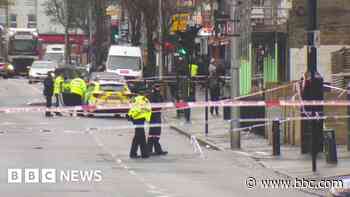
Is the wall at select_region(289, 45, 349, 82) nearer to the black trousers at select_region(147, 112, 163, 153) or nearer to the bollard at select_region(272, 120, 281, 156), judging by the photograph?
the bollard at select_region(272, 120, 281, 156)

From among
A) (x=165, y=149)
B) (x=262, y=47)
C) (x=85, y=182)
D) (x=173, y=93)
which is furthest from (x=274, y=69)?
(x=85, y=182)

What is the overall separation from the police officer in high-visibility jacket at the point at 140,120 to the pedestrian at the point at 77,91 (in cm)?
1689

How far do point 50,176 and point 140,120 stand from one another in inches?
184

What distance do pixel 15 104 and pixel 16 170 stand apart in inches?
A: 1032

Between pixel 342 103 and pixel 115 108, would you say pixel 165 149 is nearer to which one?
pixel 342 103

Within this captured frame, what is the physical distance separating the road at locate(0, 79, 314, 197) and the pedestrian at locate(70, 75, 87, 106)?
5.53 m

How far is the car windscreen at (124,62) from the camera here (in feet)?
178

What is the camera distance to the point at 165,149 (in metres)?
25.3

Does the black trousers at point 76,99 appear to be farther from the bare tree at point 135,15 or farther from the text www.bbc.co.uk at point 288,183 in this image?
the text www.bbc.co.uk at point 288,183

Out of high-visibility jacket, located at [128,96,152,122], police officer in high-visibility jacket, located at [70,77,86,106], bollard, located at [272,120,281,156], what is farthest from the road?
police officer in high-visibility jacket, located at [70,77,86,106]

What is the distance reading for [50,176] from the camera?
18.2 m

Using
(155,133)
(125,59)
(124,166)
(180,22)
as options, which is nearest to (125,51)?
(125,59)

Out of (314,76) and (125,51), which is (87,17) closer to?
(125,51)

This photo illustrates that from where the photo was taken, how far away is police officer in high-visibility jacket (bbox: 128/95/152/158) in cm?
2258
